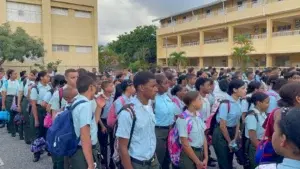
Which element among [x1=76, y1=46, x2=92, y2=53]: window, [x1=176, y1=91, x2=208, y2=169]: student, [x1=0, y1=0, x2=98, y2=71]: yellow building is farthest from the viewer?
[x1=76, y1=46, x2=92, y2=53]: window

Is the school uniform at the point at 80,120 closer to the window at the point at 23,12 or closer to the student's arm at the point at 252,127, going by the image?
the student's arm at the point at 252,127

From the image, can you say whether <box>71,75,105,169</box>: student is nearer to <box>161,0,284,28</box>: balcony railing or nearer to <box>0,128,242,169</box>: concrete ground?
<box>0,128,242,169</box>: concrete ground

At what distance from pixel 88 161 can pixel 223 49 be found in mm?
28300

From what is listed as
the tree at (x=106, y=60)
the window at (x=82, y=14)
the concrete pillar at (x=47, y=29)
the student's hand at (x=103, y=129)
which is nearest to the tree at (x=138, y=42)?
the tree at (x=106, y=60)

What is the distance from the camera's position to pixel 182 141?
12.0 feet

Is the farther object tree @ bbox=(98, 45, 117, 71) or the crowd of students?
tree @ bbox=(98, 45, 117, 71)

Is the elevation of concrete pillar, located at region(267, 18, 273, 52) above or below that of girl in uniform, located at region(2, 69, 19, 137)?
above

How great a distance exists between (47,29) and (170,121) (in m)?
31.9

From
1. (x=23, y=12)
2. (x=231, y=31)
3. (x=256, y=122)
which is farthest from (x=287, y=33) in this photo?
(x=23, y=12)

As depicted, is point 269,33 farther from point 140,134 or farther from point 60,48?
point 140,134

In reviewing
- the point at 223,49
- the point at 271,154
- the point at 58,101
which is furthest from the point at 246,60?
the point at 271,154

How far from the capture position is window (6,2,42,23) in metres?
31.5

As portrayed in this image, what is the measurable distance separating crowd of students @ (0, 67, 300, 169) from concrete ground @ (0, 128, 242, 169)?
23cm

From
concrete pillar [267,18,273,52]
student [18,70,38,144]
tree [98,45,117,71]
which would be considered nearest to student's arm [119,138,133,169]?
student [18,70,38,144]
